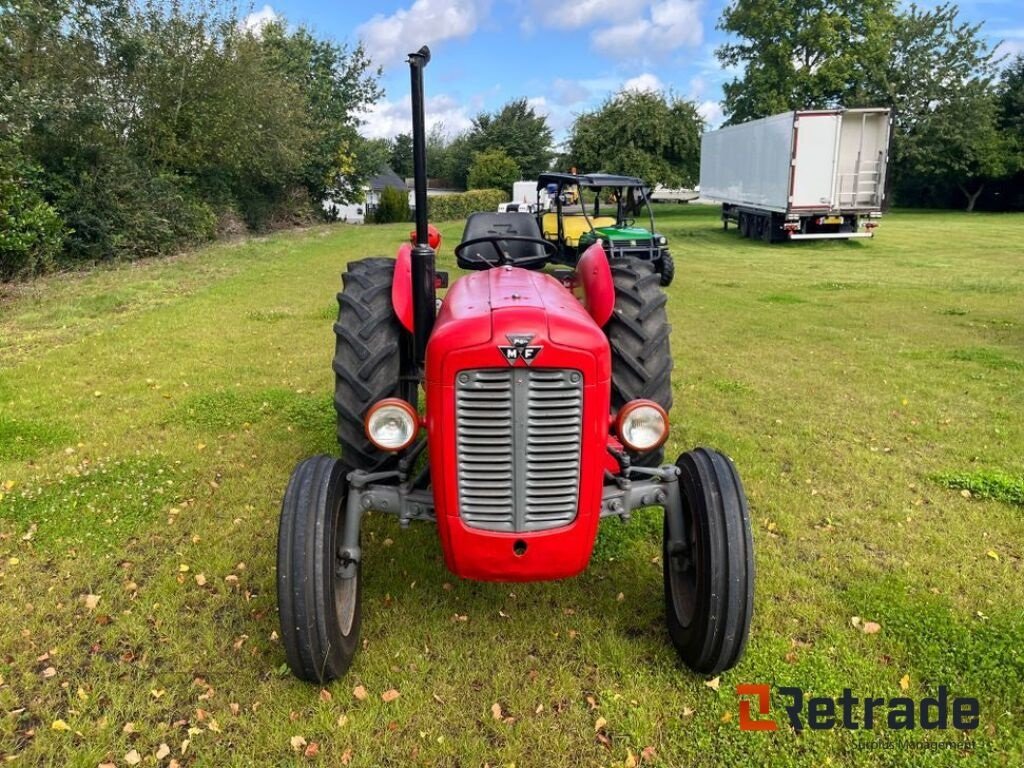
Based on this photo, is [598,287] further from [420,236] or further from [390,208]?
[390,208]

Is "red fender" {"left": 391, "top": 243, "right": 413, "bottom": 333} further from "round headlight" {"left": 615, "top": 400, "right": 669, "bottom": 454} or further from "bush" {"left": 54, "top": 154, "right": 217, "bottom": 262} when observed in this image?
"bush" {"left": 54, "top": 154, "right": 217, "bottom": 262}

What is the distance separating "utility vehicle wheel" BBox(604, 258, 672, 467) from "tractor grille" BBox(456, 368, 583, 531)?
2.92 ft

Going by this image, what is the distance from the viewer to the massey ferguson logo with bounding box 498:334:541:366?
247 cm

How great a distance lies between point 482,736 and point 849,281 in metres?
12.3

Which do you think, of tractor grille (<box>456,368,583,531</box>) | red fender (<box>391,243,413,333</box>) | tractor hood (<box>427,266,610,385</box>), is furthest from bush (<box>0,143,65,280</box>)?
tractor grille (<box>456,368,583,531</box>)

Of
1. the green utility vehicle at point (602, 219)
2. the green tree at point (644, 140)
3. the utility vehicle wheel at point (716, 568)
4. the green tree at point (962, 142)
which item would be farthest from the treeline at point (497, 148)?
A: the utility vehicle wheel at point (716, 568)

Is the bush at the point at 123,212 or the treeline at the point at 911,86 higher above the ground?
the treeline at the point at 911,86

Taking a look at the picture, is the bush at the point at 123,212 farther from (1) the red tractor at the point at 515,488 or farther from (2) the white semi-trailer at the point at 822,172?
(2) the white semi-trailer at the point at 822,172

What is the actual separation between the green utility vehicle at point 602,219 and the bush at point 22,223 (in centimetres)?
802

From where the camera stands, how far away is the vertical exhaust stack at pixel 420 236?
9.96ft

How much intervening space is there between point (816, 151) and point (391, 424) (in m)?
17.2

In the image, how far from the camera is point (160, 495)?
13.8 feet

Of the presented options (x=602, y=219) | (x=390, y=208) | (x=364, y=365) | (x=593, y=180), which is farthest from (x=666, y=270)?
(x=390, y=208)

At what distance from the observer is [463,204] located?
119 ft
